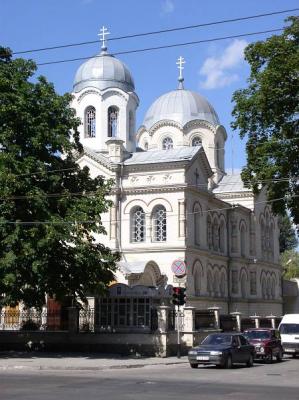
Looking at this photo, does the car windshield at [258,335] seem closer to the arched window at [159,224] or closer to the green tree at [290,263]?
A: the arched window at [159,224]

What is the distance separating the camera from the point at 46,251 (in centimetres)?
2483

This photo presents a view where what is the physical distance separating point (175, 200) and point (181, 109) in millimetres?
14131

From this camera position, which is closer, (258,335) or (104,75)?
→ (258,335)

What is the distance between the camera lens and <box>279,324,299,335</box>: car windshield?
96.1 ft

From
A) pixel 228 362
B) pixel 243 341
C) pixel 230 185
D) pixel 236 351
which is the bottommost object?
pixel 228 362

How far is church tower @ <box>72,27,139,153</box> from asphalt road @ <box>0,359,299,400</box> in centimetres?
2696

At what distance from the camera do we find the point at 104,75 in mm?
46438

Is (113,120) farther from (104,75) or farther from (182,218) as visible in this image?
(182,218)

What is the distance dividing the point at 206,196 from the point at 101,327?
14752mm

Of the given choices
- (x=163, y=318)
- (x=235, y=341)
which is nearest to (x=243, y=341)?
(x=235, y=341)

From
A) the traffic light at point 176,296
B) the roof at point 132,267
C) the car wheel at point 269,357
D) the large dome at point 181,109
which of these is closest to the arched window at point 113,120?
the large dome at point 181,109

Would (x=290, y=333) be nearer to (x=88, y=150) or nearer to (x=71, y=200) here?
(x=71, y=200)

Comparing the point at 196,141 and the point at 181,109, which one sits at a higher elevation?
the point at 181,109

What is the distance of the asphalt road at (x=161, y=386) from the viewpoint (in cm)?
1336
